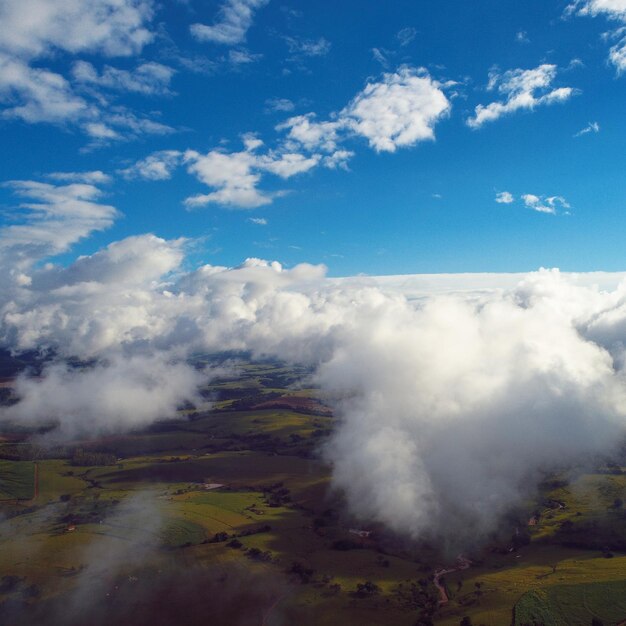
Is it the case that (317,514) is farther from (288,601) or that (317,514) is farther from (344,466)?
(288,601)

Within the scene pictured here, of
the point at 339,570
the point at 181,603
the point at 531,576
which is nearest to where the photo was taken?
the point at 181,603

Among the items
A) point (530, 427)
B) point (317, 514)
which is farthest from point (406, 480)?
point (530, 427)

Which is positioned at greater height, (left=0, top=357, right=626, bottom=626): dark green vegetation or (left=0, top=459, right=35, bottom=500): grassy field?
(left=0, top=459, right=35, bottom=500): grassy field

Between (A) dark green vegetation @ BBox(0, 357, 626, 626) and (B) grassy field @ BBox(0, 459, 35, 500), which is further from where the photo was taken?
(B) grassy field @ BBox(0, 459, 35, 500)

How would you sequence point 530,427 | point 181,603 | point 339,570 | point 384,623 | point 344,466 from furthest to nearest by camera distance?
point 530,427, point 344,466, point 339,570, point 181,603, point 384,623

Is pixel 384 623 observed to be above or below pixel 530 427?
below

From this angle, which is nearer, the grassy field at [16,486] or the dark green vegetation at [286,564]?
the dark green vegetation at [286,564]

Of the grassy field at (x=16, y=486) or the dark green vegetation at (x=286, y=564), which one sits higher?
the grassy field at (x=16, y=486)

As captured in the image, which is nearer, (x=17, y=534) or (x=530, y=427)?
(x=17, y=534)
